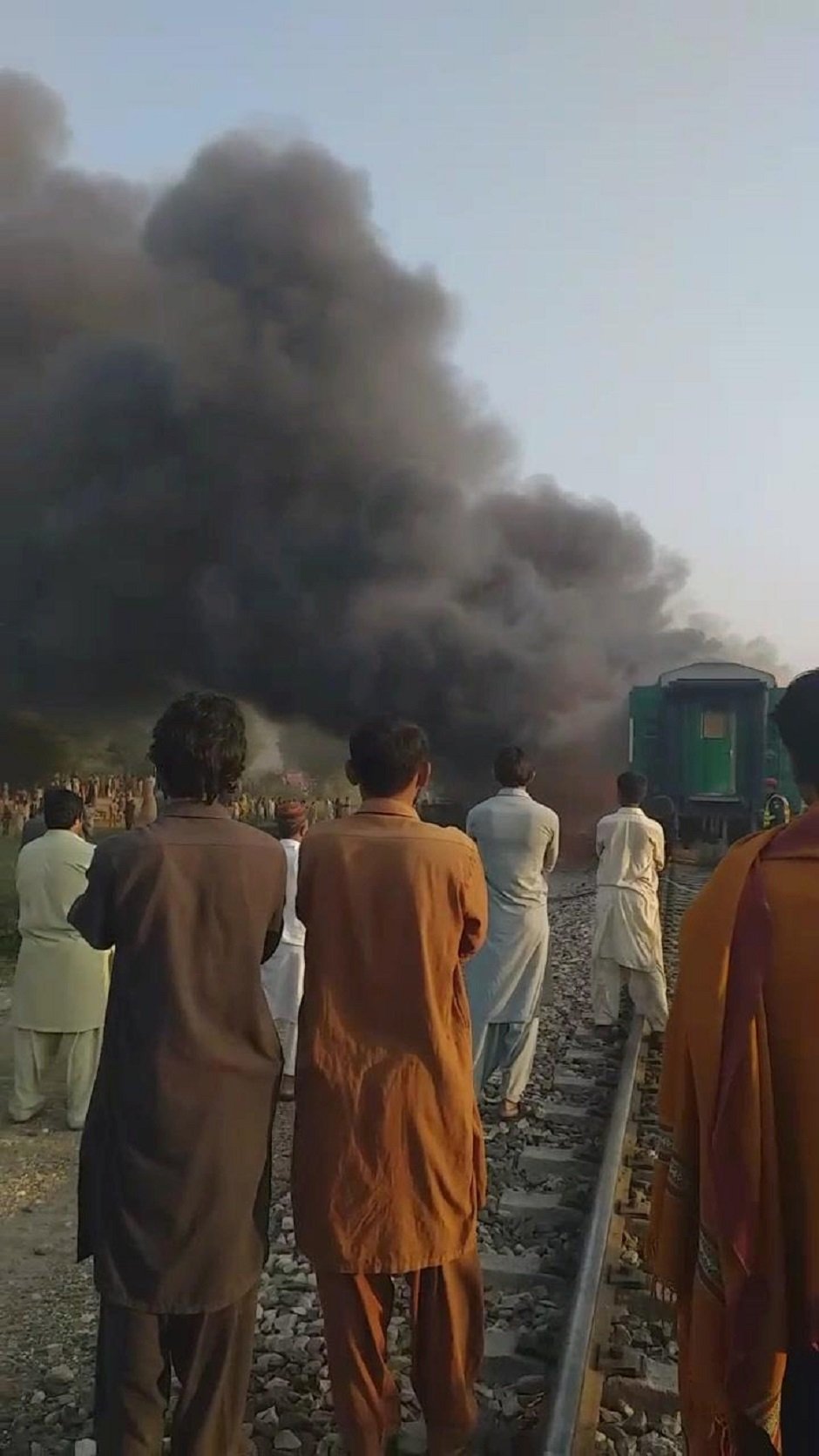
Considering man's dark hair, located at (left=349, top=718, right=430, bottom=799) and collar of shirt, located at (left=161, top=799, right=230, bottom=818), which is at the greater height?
man's dark hair, located at (left=349, top=718, right=430, bottom=799)

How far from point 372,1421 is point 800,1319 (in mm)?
1110

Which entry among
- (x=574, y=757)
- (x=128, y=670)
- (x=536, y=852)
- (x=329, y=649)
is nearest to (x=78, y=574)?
(x=128, y=670)

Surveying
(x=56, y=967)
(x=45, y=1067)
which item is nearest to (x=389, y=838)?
(x=56, y=967)

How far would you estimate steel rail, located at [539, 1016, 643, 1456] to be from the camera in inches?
88.6

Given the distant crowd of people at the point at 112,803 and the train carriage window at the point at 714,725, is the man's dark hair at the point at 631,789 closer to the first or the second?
the distant crowd of people at the point at 112,803

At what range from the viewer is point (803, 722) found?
1.66 m

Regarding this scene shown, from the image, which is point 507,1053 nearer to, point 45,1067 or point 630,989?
point 630,989

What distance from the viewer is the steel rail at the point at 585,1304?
2250mm

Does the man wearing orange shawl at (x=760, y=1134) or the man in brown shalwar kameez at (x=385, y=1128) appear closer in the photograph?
the man wearing orange shawl at (x=760, y=1134)

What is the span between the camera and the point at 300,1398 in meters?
2.67

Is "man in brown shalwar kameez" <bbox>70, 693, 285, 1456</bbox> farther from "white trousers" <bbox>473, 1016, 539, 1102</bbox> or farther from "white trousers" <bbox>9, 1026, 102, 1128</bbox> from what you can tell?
"white trousers" <bbox>9, 1026, 102, 1128</bbox>

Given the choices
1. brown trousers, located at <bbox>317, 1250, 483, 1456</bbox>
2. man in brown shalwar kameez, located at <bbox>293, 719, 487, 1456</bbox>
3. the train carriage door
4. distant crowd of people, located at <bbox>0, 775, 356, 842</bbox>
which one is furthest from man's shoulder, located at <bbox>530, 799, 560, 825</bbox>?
the train carriage door

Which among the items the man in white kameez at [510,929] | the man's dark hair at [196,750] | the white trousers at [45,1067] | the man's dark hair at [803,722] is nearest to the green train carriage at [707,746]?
the man in white kameez at [510,929]

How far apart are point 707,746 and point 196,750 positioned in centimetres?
1420
